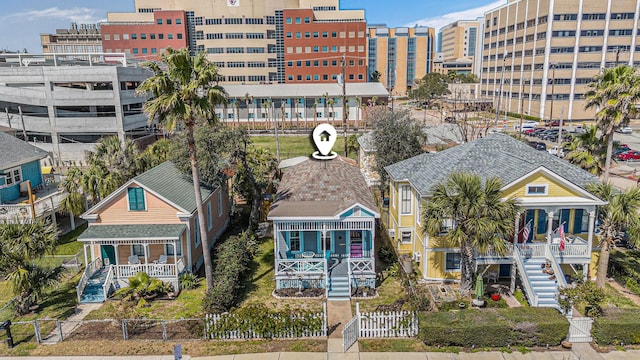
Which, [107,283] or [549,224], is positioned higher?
[549,224]

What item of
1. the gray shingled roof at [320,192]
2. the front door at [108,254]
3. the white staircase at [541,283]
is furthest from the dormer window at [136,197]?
the white staircase at [541,283]

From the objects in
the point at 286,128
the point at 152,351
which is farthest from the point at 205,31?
the point at 152,351

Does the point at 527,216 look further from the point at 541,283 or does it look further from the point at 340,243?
the point at 340,243

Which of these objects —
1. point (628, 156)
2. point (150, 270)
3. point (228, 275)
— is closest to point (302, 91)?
point (628, 156)

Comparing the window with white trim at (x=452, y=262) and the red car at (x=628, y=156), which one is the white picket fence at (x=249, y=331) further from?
the red car at (x=628, y=156)

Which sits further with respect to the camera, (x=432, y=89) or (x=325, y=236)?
(x=432, y=89)

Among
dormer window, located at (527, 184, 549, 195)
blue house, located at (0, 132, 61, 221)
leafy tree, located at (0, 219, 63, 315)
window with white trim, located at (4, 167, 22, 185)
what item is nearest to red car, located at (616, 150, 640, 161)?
dormer window, located at (527, 184, 549, 195)
